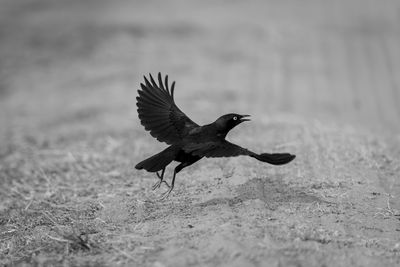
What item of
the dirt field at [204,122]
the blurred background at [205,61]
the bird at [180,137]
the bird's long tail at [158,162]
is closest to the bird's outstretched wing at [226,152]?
the bird at [180,137]

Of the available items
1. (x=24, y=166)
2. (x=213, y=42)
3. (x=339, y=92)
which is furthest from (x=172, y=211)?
(x=213, y=42)

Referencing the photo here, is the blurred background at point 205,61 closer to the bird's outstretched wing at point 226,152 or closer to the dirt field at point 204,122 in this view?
the dirt field at point 204,122

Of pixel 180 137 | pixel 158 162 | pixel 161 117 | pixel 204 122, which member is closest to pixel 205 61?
pixel 204 122

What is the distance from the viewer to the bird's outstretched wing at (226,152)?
5566 millimetres

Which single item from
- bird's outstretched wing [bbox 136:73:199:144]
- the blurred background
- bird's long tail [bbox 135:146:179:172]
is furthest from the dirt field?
bird's outstretched wing [bbox 136:73:199:144]

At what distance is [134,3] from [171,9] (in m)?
2.01

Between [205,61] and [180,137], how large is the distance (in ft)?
29.6

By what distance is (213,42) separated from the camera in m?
16.9

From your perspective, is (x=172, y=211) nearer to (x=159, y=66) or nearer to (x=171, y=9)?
(x=159, y=66)

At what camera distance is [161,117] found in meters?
6.85

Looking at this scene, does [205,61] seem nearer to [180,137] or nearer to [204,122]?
[204,122]

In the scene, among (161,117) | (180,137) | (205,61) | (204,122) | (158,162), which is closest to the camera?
(158,162)

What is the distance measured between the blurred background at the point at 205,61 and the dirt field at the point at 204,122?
0.06 metres

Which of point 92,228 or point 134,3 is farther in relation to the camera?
point 134,3
